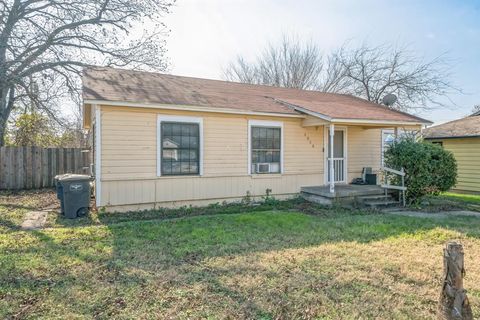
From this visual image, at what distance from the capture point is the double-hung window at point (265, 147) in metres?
10.3

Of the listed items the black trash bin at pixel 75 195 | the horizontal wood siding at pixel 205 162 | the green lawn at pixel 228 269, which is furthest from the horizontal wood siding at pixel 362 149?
the black trash bin at pixel 75 195

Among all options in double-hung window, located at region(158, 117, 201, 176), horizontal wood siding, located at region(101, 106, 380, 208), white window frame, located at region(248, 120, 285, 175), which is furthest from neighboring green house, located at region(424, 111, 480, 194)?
double-hung window, located at region(158, 117, 201, 176)

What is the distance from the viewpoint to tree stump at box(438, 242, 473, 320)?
2.91 meters

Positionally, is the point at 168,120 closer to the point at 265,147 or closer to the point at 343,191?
the point at 265,147

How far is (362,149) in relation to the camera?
41.0 feet

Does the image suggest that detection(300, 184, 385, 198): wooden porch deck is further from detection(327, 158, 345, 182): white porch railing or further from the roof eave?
the roof eave

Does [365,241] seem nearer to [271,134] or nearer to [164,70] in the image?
[271,134]

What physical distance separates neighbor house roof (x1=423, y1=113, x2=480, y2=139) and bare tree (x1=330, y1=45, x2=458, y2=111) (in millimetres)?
5103

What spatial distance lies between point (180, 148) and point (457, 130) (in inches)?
507

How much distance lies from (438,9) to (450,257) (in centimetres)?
886

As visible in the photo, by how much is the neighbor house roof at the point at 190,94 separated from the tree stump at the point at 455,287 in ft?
22.5

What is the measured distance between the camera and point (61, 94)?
1224cm

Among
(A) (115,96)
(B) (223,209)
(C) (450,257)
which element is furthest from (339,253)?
(A) (115,96)

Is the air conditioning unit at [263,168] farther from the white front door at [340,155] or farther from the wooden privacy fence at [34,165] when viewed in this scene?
the wooden privacy fence at [34,165]
